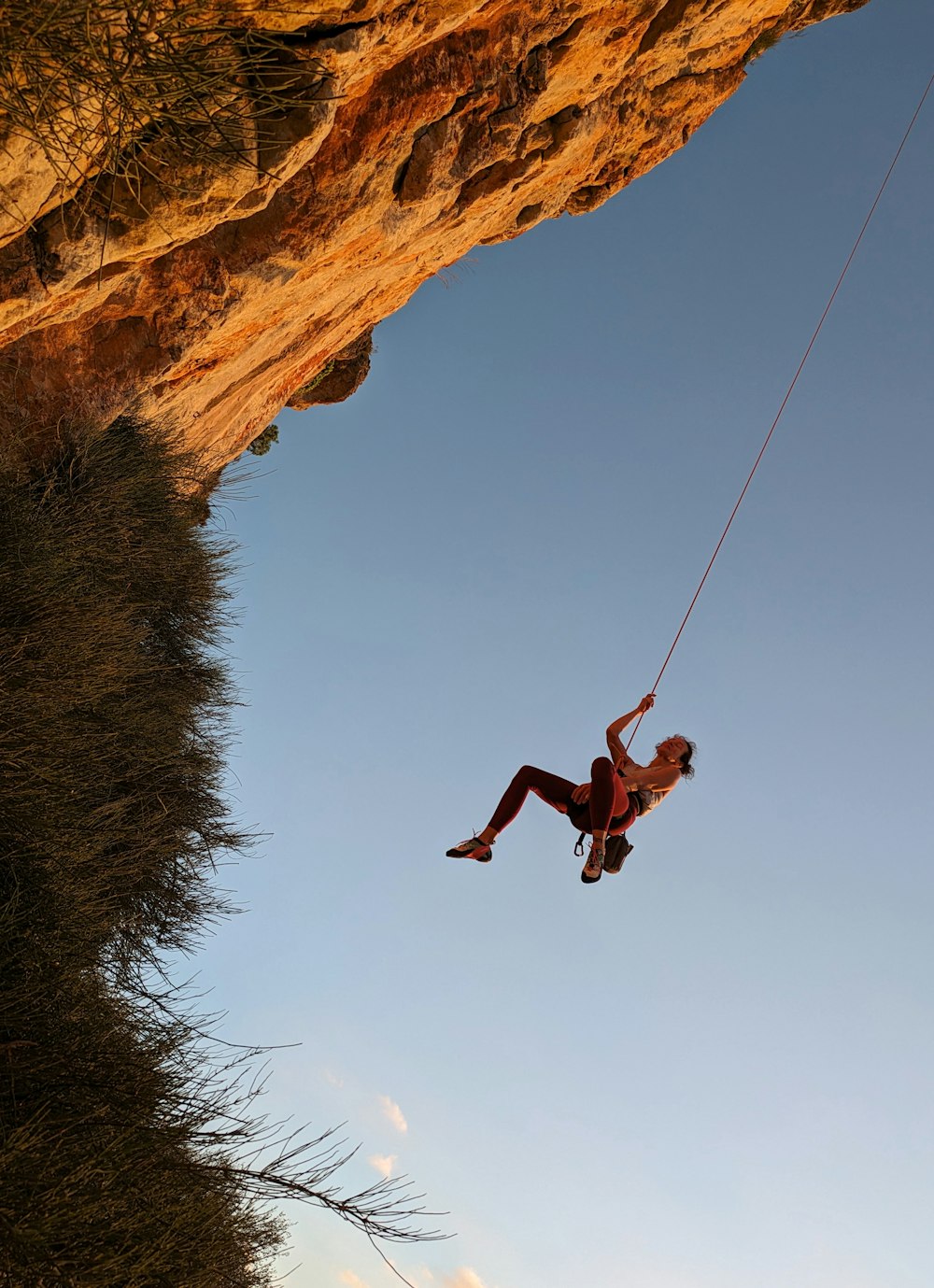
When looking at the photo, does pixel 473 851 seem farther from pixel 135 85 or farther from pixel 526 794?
pixel 135 85

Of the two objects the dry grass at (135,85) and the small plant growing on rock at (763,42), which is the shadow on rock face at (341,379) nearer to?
the small plant growing on rock at (763,42)

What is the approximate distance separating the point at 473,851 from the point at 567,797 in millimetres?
877

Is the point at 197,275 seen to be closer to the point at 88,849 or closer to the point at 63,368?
the point at 63,368

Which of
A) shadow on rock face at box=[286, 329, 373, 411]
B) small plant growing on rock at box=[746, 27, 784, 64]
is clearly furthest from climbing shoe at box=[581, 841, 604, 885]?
shadow on rock face at box=[286, 329, 373, 411]

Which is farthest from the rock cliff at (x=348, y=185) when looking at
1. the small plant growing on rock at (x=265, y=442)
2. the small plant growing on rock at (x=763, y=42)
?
the small plant growing on rock at (x=265, y=442)

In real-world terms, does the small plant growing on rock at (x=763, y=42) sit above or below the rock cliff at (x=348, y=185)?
above

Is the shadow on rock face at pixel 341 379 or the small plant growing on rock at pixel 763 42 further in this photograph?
the shadow on rock face at pixel 341 379

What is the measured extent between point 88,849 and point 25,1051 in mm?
1624

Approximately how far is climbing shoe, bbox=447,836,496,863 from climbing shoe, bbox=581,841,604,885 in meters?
0.81

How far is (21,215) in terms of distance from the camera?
383cm

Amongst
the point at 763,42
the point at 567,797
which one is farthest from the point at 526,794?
the point at 763,42

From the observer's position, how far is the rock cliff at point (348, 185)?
14.3ft

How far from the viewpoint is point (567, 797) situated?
6418 millimetres

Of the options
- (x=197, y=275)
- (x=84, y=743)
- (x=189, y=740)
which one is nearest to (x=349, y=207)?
(x=197, y=275)
